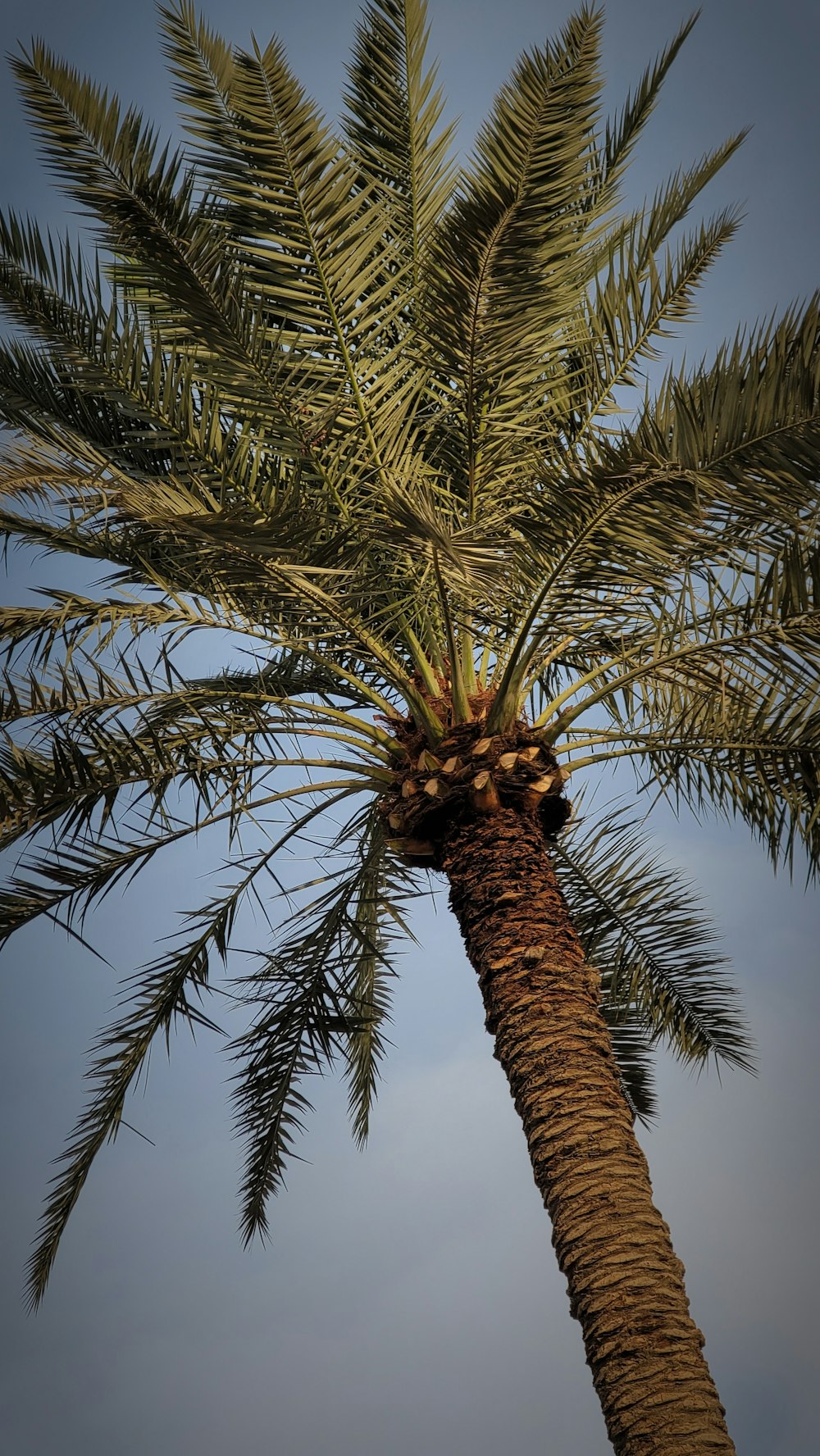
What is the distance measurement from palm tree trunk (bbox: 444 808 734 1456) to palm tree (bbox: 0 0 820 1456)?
15mm

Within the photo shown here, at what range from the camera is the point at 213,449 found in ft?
19.0

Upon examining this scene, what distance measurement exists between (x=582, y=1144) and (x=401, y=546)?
104 inches

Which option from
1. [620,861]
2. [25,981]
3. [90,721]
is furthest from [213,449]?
[25,981]

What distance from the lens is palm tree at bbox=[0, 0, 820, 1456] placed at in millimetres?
5363

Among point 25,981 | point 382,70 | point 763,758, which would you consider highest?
point 25,981

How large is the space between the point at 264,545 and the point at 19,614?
1.94m

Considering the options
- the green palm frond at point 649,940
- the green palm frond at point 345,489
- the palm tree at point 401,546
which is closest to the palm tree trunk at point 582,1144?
the palm tree at point 401,546

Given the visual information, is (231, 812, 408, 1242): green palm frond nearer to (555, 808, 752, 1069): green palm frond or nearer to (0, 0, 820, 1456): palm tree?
(0, 0, 820, 1456): palm tree

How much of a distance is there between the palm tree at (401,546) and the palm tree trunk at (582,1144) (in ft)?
0.05

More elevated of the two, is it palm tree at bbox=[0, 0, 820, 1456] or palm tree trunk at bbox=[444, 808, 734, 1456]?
palm tree at bbox=[0, 0, 820, 1456]

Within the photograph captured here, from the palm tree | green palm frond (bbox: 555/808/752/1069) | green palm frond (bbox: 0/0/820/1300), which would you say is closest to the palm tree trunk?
the palm tree

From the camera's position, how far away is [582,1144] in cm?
547

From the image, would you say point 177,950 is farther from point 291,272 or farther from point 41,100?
point 41,100

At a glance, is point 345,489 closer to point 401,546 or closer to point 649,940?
point 401,546
